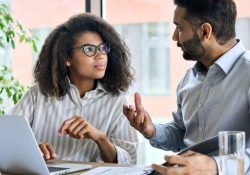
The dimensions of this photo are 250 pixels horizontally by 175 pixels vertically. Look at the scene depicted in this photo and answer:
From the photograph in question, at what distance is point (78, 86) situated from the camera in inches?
97.7

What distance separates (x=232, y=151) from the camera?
1.24 meters

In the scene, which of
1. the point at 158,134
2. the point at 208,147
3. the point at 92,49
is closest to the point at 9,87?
the point at 92,49

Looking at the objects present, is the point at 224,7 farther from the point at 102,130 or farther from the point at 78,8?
the point at 78,8

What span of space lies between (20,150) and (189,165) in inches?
24.1

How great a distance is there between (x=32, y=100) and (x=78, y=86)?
235 millimetres

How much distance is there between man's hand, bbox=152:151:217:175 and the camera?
1.38 metres

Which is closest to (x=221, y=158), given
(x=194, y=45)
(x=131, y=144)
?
(x=194, y=45)

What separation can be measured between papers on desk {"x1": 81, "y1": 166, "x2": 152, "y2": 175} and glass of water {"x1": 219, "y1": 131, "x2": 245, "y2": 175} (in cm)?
43

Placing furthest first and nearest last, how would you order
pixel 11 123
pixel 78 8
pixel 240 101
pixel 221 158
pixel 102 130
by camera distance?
pixel 78 8, pixel 102 130, pixel 240 101, pixel 11 123, pixel 221 158

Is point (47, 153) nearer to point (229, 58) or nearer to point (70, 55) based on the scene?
point (70, 55)

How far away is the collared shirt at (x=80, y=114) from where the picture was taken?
230 centimetres

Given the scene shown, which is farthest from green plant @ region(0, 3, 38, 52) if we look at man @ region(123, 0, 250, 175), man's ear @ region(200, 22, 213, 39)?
man's ear @ region(200, 22, 213, 39)

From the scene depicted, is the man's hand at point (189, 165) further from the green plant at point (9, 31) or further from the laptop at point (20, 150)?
the green plant at point (9, 31)

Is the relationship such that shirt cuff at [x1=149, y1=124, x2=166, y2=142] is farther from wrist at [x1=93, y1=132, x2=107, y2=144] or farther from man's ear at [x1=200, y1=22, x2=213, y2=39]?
man's ear at [x1=200, y1=22, x2=213, y2=39]
